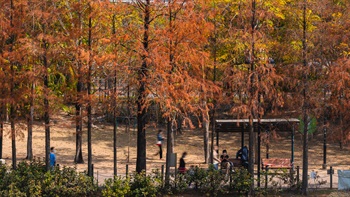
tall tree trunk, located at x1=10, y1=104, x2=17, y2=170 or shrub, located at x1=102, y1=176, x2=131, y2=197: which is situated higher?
tall tree trunk, located at x1=10, y1=104, x2=17, y2=170

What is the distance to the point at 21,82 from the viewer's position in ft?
75.8

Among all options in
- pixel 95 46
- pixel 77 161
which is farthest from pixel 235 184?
pixel 77 161

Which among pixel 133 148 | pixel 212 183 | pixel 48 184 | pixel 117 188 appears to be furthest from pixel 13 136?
pixel 133 148

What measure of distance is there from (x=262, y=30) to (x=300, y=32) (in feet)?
5.31

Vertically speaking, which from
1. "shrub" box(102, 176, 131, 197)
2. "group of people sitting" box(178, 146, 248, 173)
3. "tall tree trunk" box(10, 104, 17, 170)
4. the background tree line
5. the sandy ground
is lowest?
the sandy ground

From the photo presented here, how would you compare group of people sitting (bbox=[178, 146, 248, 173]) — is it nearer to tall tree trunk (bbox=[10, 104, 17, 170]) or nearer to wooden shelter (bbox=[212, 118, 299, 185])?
wooden shelter (bbox=[212, 118, 299, 185])

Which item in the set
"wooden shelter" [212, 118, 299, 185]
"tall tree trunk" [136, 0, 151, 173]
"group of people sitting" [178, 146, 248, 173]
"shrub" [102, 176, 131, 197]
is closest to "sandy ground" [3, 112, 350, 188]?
"tall tree trunk" [136, 0, 151, 173]

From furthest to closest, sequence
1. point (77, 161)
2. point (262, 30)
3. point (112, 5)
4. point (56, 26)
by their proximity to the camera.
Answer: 1. point (77, 161)
2. point (56, 26)
3. point (262, 30)
4. point (112, 5)

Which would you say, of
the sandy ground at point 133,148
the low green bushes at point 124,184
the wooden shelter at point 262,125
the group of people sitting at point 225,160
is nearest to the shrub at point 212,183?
the low green bushes at point 124,184

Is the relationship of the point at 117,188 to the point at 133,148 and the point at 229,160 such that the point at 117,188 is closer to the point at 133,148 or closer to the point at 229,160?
the point at 229,160

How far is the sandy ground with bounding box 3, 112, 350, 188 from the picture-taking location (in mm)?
30047

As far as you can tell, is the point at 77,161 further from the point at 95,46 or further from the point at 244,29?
the point at 244,29

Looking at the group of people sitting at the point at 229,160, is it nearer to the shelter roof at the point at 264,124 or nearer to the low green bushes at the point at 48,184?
the shelter roof at the point at 264,124

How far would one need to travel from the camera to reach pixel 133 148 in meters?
36.2
